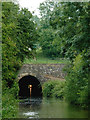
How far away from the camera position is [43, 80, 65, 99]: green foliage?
84.0 feet

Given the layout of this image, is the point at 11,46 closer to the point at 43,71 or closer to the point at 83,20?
the point at 83,20

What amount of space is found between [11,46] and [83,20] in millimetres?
3658

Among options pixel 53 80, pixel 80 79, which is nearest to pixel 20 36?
pixel 80 79

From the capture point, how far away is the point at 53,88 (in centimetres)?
2739

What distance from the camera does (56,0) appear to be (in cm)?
1155

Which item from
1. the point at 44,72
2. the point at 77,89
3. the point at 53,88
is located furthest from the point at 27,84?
the point at 77,89

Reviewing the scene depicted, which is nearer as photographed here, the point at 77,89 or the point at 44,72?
the point at 77,89

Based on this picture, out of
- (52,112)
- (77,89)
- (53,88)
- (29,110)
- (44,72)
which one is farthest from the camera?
(44,72)

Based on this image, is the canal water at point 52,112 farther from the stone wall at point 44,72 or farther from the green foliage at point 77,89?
the stone wall at point 44,72

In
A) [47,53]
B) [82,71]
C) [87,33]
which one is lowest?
[82,71]

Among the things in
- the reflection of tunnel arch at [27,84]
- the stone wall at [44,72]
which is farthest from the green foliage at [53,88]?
the reflection of tunnel arch at [27,84]

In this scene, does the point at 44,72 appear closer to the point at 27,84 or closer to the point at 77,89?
the point at 27,84

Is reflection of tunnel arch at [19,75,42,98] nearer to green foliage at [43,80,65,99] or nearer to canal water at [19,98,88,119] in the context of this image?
green foliage at [43,80,65,99]

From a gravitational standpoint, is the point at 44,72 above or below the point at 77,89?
above
